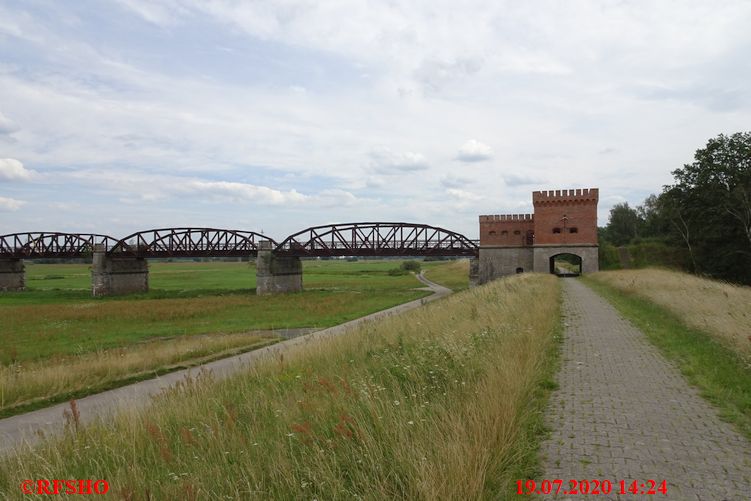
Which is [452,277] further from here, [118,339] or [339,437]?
[339,437]

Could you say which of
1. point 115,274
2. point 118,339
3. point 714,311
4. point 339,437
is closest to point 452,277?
point 115,274

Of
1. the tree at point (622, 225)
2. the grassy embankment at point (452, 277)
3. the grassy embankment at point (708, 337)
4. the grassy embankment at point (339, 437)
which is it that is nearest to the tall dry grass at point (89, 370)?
the grassy embankment at point (339, 437)

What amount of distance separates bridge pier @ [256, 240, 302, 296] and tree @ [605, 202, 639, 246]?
256ft

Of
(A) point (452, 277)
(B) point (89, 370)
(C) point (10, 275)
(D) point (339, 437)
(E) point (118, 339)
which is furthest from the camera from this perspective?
(A) point (452, 277)

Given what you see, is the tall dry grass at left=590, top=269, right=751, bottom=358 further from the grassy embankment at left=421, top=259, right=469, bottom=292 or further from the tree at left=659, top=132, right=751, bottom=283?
the grassy embankment at left=421, top=259, right=469, bottom=292

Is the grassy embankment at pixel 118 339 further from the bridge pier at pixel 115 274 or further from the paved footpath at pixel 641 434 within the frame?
the bridge pier at pixel 115 274

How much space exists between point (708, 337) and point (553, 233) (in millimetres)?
48628

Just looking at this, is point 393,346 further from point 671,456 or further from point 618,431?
point 671,456

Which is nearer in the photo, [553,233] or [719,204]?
[719,204]

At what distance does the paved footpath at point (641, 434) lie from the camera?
4.54 metres

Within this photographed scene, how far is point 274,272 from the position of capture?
63625mm

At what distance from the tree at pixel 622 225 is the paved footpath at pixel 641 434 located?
111 m

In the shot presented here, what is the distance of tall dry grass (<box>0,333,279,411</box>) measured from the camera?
12.4 meters

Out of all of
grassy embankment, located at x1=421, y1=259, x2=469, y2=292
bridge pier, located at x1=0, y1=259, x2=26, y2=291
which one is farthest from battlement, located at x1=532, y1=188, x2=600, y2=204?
bridge pier, located at x1=0, y1=259, x2=26, y2=291
